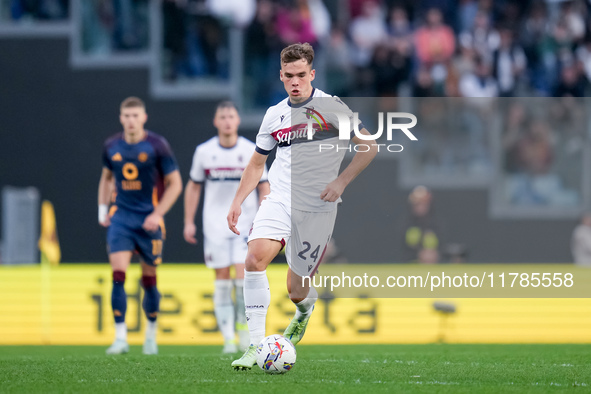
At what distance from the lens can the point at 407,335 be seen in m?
11.8

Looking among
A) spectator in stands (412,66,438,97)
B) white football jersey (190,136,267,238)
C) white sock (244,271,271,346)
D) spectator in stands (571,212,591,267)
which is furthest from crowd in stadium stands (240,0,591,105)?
white sock (244,271,271,346)

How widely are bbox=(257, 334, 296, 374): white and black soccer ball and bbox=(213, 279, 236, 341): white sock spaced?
3.17 metres

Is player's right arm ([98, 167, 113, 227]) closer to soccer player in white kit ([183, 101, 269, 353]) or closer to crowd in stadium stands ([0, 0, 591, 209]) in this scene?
soccer player in white kit ([183, 101, 269, 353])

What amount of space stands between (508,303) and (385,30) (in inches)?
232

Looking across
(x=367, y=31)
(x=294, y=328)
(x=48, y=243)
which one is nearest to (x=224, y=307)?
(x=294, y=328)

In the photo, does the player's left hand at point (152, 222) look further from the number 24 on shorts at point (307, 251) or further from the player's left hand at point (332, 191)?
the player's left hand at point (332, 191)

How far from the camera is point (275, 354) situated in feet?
21.5

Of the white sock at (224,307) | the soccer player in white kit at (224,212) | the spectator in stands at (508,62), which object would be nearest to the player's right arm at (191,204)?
the soccer player in white kit at (224,212)

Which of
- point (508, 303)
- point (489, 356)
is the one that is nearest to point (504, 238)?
point (508, 303)

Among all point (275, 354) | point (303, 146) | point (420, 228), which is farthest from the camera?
point (420, 228)

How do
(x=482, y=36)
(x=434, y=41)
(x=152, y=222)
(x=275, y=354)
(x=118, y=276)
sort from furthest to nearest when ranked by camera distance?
(x=482, y=36), (x=434, y=41), (x=118, y=276), (x=152, y=222), (x=275, y=354)

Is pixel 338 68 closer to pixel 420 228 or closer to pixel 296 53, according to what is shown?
pixel 420 228

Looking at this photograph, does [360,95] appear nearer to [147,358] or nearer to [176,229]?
[176,229]

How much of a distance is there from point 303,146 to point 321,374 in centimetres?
163
